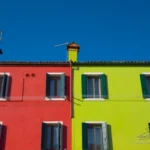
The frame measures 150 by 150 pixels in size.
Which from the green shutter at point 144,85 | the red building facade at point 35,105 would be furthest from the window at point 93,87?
the green shutter at point 144,85

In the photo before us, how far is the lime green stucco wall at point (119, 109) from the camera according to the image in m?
16.5

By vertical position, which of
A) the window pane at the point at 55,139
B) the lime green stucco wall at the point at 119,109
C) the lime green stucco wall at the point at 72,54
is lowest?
the window pane at the point at 55,139

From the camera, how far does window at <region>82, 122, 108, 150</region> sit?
1633 centimetres

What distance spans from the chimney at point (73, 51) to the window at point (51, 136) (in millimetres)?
5096

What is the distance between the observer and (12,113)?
17312 millimetres

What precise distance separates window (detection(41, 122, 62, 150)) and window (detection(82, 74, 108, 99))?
2.53 meters

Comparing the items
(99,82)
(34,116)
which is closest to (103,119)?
(99,82)

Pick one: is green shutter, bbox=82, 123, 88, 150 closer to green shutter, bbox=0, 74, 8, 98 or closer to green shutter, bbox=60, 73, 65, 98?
green shutter, bbox=60, 73, 65, 98

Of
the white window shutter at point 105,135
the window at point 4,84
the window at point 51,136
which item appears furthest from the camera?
the window at point 4,84

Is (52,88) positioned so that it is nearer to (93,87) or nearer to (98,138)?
(93,87)

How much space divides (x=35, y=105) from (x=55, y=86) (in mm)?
1787

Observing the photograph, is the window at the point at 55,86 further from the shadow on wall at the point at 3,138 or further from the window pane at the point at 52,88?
the shadow on wall at the point at 3,138

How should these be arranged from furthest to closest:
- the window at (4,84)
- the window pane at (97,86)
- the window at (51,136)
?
the window pane at (97,86) → the window at (4,84) → the window at (51,136)

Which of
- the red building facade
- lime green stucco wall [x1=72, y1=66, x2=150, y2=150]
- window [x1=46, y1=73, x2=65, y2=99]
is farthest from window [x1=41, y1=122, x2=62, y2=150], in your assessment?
window [x1=46, y1=73, x2=65, y2=99]
